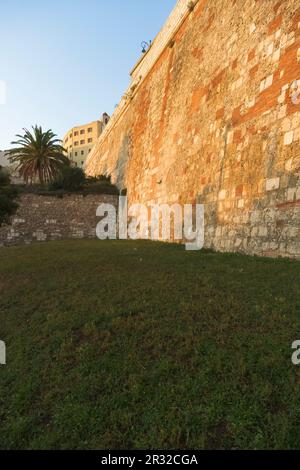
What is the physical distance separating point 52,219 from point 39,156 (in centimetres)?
927

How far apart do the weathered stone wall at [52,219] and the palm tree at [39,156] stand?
7.11 metres

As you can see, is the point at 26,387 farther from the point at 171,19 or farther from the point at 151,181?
the point at 171,19

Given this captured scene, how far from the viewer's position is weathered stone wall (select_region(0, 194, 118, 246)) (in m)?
18.9

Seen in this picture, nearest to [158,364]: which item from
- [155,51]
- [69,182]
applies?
[155,51]

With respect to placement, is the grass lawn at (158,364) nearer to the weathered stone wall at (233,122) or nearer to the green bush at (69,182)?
the weathered stone wall at (233,122)

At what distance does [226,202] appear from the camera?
928cm

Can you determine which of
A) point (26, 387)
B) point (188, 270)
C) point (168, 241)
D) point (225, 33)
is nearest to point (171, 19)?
point (225, 33)

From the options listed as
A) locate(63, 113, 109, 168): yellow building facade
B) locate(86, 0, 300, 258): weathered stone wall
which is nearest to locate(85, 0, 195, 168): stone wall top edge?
locate(86, 0, 300, 258): weathered stone wall

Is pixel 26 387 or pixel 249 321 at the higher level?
pixel 249 321

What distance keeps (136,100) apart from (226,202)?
14438 millimetres

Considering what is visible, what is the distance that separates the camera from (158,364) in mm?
3480

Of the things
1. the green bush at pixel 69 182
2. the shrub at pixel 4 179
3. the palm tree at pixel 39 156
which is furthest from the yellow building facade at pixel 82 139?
the shrub at pixel 4 179

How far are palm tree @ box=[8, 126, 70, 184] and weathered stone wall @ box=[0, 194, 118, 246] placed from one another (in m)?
7.11

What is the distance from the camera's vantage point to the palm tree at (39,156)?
26.0m
